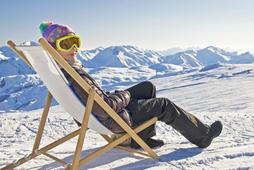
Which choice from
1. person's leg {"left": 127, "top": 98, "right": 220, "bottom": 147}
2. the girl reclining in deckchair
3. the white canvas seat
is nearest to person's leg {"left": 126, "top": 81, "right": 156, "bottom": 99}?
the girl reclining in deckchair

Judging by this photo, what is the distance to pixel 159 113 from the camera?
400 cm

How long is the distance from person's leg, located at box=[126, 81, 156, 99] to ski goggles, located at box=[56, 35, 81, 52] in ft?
3.04

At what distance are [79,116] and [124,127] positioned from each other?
489mm

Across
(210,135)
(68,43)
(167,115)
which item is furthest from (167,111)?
(68,43)

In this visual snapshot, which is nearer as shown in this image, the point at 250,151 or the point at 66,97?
the point at 66,97

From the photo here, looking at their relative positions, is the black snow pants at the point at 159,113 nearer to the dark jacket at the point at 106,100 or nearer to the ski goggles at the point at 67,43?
the dark jacket at the point at 106,100

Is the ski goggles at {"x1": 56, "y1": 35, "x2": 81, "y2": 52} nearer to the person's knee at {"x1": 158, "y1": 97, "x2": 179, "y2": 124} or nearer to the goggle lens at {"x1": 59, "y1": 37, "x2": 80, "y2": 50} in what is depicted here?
the goggle lens at {"x1": 59, "y1": 37, "x2": 80, "y2": 50}

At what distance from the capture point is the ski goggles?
3523mm

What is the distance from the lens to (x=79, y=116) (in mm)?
3699

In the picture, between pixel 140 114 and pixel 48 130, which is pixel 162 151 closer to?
pixel 140 114

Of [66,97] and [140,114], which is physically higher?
[66,97]

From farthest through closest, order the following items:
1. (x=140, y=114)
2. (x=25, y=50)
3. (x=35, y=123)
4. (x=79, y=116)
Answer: (x=35, y=123) → (x=140, y=114) → (x=79, y=116) → (x=25, y=50)

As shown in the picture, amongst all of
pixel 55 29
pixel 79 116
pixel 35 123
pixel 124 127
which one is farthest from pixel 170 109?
pixel 35 123

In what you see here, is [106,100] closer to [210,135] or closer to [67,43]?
[67,43]
